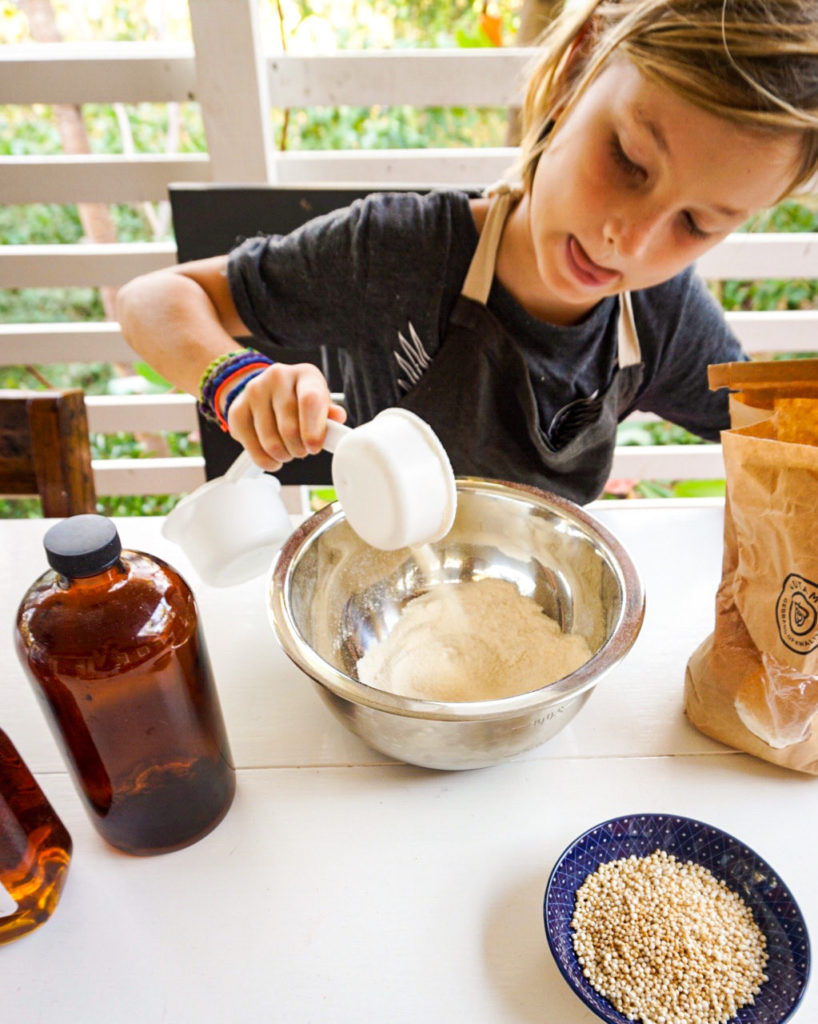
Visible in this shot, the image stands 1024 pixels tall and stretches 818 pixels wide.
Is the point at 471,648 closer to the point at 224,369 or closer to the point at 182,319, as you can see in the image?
Answer: the point at 224,369

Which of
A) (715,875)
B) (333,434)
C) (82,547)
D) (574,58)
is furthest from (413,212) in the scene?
(715,875)

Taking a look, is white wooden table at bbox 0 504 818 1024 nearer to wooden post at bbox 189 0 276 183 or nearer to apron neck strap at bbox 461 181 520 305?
apron neck strap at bbox 461 181 520 305

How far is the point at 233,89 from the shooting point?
4.19ft

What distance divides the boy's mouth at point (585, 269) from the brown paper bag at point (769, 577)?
273 millimetres

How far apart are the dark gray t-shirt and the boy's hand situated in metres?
0.32

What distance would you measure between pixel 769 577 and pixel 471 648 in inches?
10.2

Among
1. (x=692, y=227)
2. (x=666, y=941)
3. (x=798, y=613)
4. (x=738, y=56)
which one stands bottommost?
(x=666, y=941)

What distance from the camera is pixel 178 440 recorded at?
2232 mm

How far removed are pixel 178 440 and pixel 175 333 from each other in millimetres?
1432

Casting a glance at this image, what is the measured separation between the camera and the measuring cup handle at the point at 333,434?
58 centimetres

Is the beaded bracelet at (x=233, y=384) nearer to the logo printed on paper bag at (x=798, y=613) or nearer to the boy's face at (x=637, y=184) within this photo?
the boy's face at (x=637, y=184)

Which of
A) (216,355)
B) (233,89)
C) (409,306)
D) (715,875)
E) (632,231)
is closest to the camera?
(715,875)

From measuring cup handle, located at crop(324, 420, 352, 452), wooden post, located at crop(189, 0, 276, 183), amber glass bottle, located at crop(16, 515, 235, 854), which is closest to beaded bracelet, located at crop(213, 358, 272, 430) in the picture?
measuring cup handle, located at crop(324, 420, 352, 452)

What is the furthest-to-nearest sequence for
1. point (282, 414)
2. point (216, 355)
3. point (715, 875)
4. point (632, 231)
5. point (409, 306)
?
point (409, 306)
point (216, 355)
point (632, 231)
point (282, 414)
point (715, 875)
